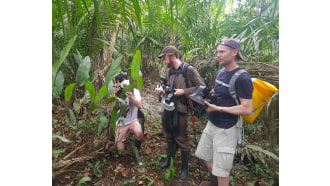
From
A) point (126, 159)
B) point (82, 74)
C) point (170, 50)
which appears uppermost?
point (170, 50)

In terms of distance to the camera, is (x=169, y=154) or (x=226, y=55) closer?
(x=226, y=55)

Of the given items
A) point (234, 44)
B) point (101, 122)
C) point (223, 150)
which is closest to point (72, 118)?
point (101, 122)

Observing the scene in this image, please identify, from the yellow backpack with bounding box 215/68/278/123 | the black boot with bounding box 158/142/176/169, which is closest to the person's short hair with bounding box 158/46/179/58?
the yellow backpack with bounding box 215/68/278/123

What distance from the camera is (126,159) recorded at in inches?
53.6

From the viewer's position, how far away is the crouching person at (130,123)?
1369mm

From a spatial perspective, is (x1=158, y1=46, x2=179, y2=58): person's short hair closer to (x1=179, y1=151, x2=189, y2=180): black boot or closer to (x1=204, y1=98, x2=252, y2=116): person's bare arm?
(x1=204, y1=98, x2=252, y2=116): person's bare arm

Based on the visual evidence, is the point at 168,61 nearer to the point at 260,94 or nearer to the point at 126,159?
the point at 260,94

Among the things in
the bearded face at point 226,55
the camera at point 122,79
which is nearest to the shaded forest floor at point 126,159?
the camera at point 122,79

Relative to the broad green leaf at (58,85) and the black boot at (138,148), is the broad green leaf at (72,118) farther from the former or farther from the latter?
the black boot at (138,148)

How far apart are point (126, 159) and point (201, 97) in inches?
27.4

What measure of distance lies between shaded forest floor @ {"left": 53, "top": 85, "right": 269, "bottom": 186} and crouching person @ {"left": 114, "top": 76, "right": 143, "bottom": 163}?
38mm

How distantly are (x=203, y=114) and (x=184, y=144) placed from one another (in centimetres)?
27
